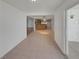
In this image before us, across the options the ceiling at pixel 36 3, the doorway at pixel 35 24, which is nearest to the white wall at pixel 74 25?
the ceiling at pixel 36 3

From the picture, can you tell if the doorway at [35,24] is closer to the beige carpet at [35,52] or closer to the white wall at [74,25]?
the white wall at [74,25]

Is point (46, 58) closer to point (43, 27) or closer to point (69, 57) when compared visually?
point (69, 57)

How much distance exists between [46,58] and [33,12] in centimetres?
412

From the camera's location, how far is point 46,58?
12.9 feet

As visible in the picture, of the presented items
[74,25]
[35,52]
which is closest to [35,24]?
[74,25]

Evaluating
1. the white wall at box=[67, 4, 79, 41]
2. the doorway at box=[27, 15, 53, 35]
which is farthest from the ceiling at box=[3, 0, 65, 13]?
the doorway at box=[27, 15, 53, 35]

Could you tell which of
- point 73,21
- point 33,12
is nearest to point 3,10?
point 33,12

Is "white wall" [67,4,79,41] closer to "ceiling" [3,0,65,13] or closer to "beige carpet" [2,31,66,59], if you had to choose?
"beige carpet" [2,31,66,59]

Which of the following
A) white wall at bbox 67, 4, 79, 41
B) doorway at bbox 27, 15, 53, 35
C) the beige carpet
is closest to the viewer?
the beige carpet

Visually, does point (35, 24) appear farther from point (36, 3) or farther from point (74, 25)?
point (36, 3)

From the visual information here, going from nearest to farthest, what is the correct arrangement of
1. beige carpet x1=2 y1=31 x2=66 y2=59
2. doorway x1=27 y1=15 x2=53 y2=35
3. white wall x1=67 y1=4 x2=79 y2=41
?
beige carpet x1=2 y1=31 x2=66 y2=59 < white wall x1=67 y1=4 x2=79 y2=41 < doorway x1=27 y1=15 x2=53 y2=35

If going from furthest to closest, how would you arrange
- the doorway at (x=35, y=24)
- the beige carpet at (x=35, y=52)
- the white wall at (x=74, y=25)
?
1. the doorway at (x=35, y=24)
2. the white wall at (x=74, y=25)
3. the beige carpet at (x=35, y=52)

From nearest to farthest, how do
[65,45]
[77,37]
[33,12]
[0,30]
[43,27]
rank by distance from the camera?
[0,30], [65,45], [77,37], [33,12], [43,27]

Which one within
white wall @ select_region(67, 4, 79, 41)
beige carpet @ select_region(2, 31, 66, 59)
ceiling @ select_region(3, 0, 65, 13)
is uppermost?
ceiling @ select_region(3, 0, 65, 13)
